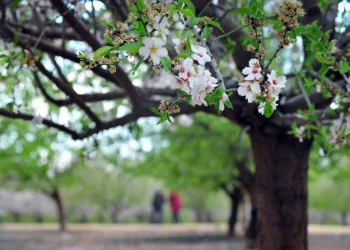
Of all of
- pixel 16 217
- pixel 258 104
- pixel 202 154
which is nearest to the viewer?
pixel 258 104

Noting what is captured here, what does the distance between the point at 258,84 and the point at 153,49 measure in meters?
0.64

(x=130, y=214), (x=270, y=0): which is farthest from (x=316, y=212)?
(x=270, y=0)

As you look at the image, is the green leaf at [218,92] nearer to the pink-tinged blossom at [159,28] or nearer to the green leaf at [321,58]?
the pink-tinged blossom at [159,28]

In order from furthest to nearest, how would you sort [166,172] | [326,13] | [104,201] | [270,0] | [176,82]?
1. [104,201]
2. [166,172]
3. [270,0]
4. [326,13]
5. [176,82]

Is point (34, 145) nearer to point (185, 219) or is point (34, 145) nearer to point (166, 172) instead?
point (166, 172)

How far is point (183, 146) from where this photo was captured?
1373cm

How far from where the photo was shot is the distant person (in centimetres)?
2674

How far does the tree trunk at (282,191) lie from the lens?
18.2 ft

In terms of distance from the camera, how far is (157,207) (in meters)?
28.0

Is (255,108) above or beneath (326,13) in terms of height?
beneath

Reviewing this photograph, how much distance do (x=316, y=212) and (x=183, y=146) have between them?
951 inches

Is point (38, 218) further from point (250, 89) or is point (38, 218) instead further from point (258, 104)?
point (250, 89)

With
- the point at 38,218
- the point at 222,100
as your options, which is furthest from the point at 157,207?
the point at 222,100

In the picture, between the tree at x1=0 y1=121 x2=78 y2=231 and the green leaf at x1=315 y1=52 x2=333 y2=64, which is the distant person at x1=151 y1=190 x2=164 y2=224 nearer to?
the tree at x1=0 y1=121 x2=78 y2=231
